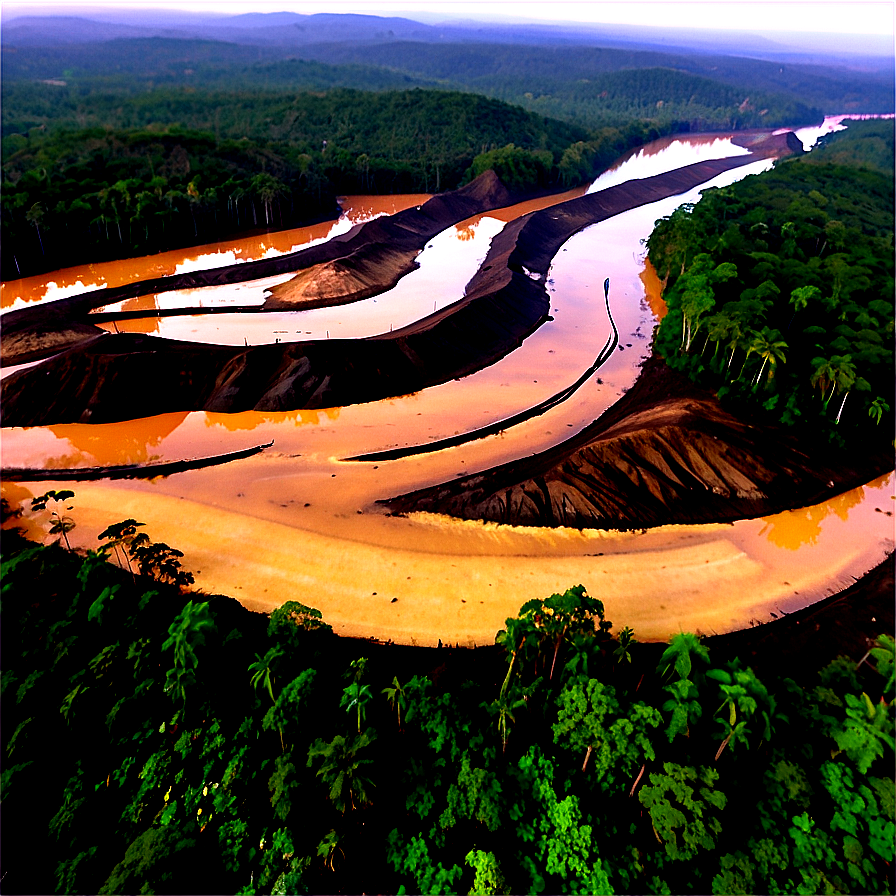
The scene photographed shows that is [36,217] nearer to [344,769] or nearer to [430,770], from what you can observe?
[344,769]

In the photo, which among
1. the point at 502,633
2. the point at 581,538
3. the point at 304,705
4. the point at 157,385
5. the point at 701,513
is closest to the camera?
the point at 304,705

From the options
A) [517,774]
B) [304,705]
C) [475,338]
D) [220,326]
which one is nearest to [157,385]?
[220,326]

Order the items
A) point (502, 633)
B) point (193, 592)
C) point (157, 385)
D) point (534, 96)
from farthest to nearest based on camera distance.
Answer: point (534, 96), point (157, 385), point (193, 592), point (502, 633)

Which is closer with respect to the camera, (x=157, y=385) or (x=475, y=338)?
(x=157, y=385)

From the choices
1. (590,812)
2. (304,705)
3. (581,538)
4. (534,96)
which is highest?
(534,96)

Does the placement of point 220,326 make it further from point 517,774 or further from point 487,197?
point 487,197

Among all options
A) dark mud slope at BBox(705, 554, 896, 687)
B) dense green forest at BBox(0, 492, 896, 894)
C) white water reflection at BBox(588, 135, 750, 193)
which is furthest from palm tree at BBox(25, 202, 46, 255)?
white water reflection at BBox(588, 135, 750, 193)

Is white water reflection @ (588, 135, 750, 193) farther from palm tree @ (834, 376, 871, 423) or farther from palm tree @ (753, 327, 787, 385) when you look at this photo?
palm tree @ (834, 376, 871, 423)
